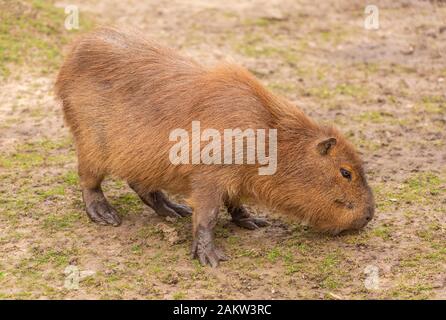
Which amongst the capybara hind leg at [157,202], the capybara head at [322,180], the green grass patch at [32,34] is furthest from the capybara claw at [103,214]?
the green grass patch at [32,34]

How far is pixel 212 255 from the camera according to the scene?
5871 mm

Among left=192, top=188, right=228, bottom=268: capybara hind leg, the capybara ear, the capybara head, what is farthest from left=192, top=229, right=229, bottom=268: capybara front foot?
the capybara ear

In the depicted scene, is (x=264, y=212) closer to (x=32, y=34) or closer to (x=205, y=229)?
(x=205, y=229)

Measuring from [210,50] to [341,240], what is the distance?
4.33 meters

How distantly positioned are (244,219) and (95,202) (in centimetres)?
118

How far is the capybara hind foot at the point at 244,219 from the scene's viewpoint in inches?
255

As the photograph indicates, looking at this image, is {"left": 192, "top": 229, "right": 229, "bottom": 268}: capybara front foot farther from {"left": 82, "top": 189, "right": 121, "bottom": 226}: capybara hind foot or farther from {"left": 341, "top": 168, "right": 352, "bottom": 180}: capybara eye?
{"left": 341, "top": 168, "right": 352, "bottom": 180}: capybara eye

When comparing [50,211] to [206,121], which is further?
[50,211]

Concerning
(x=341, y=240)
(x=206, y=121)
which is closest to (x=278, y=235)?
(x=341, y=240)

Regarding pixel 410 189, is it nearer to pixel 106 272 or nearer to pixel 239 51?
pixel 106 272

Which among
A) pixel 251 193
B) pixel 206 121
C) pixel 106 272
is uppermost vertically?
pixel 206 121

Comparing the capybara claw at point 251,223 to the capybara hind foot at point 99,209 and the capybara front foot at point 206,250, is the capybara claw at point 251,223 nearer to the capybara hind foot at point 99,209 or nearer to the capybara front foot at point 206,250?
the capybara front foot at point 206,250

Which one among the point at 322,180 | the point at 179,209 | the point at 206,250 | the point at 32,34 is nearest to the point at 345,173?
the point at 322,180

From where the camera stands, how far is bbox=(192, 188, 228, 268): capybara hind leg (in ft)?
19.3
